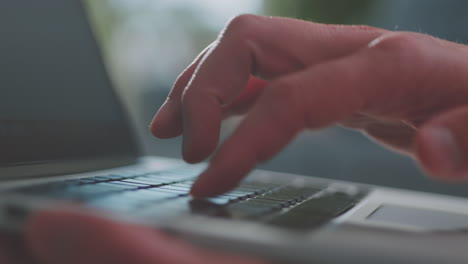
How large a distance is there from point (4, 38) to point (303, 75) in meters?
0.47

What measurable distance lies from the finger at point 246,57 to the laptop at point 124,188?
0.09m

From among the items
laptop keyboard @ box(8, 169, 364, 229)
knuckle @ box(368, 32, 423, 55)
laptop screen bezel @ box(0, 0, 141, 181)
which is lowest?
laptop keyboard @ box(8, 169, 364, 229)

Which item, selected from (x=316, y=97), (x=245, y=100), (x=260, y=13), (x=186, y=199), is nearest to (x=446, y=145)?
(x=316, y=97)

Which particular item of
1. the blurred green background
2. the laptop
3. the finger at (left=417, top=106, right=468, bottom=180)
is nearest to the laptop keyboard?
the laptop

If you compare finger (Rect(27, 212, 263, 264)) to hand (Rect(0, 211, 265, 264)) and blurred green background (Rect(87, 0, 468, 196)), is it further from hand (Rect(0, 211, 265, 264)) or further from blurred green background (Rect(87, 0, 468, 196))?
blurred green background (Rect(87, 0, 468, 196))

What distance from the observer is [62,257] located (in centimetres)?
30

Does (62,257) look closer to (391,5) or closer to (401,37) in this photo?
(401,37)

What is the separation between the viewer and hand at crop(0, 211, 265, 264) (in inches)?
11.4

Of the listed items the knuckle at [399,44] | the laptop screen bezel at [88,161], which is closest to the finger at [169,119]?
the laptop screen bezel at [88,161]

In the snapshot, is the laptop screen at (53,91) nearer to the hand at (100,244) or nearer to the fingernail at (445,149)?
the hand at (100,244)

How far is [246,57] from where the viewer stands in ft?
1.99

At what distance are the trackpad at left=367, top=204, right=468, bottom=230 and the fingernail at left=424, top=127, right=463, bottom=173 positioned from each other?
0.08m

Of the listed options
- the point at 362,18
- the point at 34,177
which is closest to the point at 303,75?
the point at 34,177

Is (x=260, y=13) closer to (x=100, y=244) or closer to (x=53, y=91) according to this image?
(x=53, y=91)
